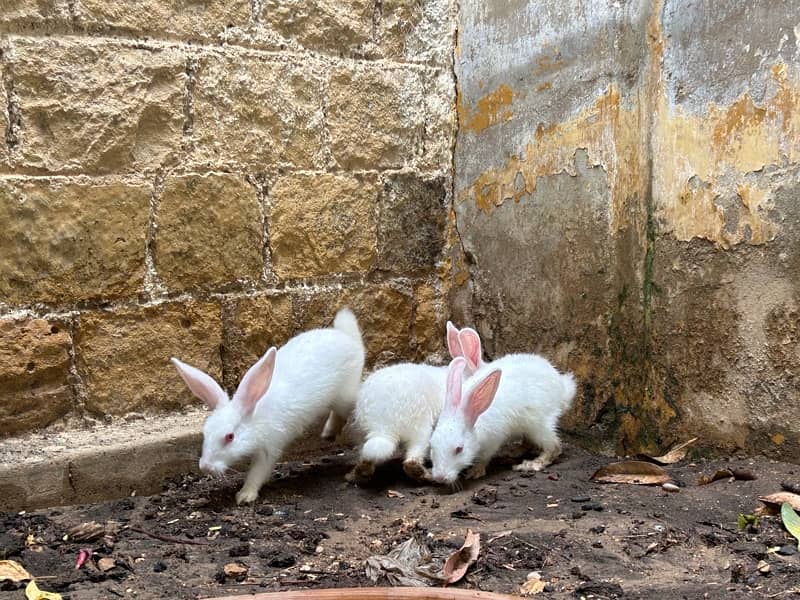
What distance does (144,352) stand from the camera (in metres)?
3.66

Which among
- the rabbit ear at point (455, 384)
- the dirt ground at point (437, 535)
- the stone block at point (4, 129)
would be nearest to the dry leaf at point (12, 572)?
the dirt ground at point (437, 535)

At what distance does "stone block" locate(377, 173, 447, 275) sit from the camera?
434 centimetres

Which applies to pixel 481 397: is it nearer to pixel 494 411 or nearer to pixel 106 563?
pixel 494 411

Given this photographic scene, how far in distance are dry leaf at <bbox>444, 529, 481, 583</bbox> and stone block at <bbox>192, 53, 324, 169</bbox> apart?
77.3 inches

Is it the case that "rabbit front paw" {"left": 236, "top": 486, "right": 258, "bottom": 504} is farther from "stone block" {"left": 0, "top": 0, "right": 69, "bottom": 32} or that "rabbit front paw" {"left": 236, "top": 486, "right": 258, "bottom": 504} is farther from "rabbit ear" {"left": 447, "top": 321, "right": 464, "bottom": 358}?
"stone block" {"left": 0, "top": 0, "right": 69, "bottom": 32}

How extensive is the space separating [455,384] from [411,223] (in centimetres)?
119

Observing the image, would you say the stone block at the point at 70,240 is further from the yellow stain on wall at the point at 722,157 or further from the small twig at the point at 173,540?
the yellow stain on wall at the point at 722,157

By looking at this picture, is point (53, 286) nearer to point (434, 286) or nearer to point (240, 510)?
point (240, 510)

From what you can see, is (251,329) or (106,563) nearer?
(106,563)

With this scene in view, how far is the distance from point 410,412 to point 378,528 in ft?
1.88

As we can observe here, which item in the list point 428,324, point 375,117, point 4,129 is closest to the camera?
point 4,129

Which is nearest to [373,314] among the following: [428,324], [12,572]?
[428,324]

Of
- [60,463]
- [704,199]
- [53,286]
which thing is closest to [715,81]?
[704,199]

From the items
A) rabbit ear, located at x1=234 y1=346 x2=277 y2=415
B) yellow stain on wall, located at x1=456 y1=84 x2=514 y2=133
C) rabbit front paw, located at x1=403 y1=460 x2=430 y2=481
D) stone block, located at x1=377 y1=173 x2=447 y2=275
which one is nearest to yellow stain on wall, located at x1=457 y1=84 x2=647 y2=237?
yellow stain on wall, located at x1=456 y1=84 x2=514 y2=133
